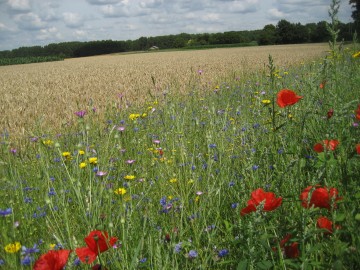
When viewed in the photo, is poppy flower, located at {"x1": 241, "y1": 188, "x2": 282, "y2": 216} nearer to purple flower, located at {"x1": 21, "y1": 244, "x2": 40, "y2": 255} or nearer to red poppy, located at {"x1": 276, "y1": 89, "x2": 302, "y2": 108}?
red poppy, located at {"x1": 276, "y1": 89, "x2": 302, "y2": 108}

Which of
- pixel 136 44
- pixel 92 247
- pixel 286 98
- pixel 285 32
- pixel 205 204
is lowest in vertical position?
pixel 205 204

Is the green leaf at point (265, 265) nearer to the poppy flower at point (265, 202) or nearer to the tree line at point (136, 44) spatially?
the poppy flower at point (265, 202)

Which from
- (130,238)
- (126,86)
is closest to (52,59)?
(126,86)

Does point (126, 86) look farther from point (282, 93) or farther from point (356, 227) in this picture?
point (356, 227)

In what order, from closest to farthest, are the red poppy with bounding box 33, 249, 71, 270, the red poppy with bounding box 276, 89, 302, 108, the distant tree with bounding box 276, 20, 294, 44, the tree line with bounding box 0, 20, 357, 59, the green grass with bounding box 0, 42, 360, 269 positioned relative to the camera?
the red poppy with bounding box 33, 249, 71, 270 < the green grass with bounding box 0, 42, 360, 269 < the red poppy with bounding box 276, 89, 302, 108 < the distant tree with bounding box 276, 20, 294, 44 < the tree line with bounding box 0, 20, 357, 59

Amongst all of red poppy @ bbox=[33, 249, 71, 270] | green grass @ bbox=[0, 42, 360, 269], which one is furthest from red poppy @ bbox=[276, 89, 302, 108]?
red poppy @ bbox=[33, 249, 71, 270]

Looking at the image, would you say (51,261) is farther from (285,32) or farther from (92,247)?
(285,32)

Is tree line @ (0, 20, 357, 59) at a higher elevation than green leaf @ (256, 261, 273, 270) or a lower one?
higher

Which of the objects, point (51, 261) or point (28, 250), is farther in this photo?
point (28, 250)

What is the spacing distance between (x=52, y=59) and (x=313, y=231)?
51.0 m

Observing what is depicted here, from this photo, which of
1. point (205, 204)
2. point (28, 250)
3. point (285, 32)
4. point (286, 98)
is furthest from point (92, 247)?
point (285, 32)

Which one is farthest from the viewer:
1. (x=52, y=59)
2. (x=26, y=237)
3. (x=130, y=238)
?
(x=52, y=59)

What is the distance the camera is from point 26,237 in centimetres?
207

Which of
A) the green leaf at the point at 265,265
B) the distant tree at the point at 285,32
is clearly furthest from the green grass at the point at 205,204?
the distant tree at the point at 285,32
